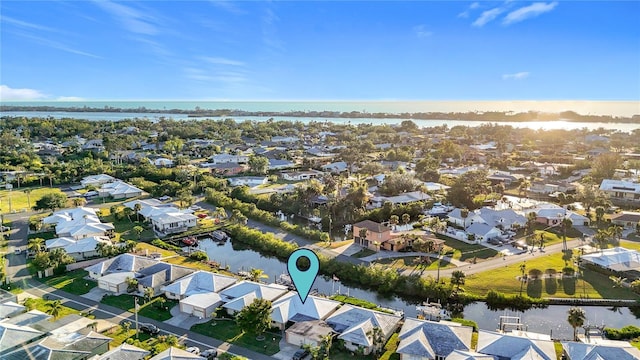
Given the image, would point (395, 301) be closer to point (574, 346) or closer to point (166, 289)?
point (574, 346)

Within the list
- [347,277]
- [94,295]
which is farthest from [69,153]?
[347,277]

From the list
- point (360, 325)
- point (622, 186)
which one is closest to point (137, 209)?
point (360, 325)

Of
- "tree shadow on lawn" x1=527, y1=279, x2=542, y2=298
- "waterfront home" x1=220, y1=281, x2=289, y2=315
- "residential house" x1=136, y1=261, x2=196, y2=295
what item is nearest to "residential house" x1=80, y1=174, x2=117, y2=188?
"residential house" x1=136, y1=261, x2=196, y2=295

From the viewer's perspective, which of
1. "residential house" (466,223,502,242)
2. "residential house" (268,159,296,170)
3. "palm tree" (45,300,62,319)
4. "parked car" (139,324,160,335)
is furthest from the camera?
"residential house" (268,159,296,170)

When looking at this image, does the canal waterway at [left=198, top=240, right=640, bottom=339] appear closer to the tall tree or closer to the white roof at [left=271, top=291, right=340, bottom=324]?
the white roof at [left=271, top=291, right=340, bottom=324]

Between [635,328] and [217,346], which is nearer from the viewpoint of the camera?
[217,346]

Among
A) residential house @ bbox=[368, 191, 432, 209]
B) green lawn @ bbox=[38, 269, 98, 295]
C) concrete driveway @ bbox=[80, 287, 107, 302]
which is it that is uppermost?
residential house @ bbox=[368, 191, 432, 209]

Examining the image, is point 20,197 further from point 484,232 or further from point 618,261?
point 618,261
